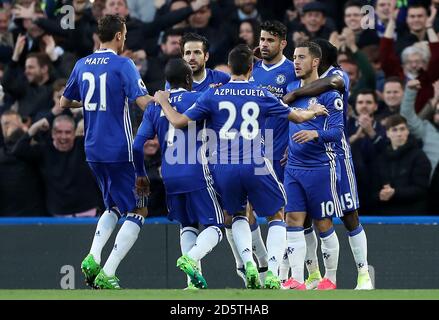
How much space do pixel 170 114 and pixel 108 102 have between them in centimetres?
72

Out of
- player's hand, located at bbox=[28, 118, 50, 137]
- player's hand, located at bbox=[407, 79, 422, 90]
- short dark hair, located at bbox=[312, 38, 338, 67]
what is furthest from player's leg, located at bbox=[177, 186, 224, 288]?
player's hand, located at bbox=[407, 79, 422, 90]

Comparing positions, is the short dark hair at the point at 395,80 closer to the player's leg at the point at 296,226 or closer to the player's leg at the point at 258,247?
the player's leg at the point at 258,247

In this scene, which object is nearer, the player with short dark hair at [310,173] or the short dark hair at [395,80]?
the player with short dark hair at [310,173]

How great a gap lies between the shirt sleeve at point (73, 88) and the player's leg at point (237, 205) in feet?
5.12

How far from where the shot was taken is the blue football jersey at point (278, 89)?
42.9 ft

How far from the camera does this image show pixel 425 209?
583 inches

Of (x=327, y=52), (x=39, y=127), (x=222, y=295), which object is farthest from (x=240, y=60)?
(x=39, y=127)

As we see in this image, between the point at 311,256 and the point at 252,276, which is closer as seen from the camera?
the point at 252,276

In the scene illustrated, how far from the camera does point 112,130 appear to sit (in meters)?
12.2

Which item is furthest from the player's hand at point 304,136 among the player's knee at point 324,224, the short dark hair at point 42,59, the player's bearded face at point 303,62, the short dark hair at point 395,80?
the short dark hair at point 42,59

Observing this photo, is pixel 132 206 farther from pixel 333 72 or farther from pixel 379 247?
pixel 379 247

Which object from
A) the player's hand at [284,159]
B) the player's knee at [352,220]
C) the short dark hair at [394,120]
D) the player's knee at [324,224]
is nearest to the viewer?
the player's knee at [324,224]

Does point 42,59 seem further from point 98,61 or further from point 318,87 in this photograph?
point 318,87

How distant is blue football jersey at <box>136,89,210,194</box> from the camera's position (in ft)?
39.1
